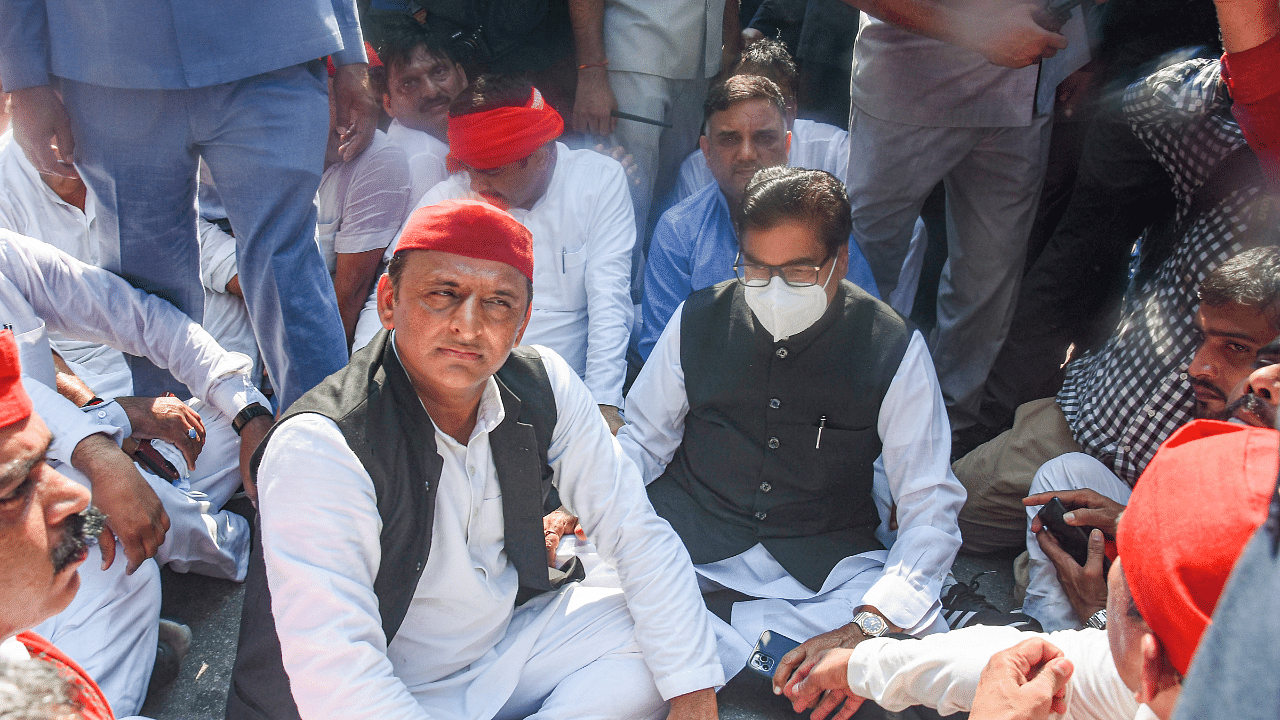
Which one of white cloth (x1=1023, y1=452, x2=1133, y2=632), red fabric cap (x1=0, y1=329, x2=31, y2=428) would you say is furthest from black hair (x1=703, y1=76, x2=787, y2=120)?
red fabric cap (x1=0, y1=329, x2=31, y2=428)

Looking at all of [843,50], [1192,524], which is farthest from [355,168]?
[1192,524]

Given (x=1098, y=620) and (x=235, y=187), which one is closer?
(x=1098, y=620)

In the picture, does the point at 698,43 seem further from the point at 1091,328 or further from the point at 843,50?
the point at 1091,328

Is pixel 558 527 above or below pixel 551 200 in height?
below

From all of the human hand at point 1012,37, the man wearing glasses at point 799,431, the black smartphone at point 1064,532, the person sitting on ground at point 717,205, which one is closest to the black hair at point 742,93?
the person sitting on ground at point 717,205

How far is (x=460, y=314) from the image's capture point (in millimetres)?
1956

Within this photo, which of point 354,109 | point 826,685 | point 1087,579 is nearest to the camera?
point 826,685

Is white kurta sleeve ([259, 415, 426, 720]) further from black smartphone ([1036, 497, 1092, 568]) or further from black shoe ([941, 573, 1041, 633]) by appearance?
black smartphone ([1036, 497, 1092, 568])

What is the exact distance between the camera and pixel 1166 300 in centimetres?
263

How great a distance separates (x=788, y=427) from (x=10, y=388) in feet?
6.04

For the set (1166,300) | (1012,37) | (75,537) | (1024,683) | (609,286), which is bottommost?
(609,286)

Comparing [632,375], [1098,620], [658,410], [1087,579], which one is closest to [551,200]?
[632,375]

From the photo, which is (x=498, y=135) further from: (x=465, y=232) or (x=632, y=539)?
(x=632, y=539)

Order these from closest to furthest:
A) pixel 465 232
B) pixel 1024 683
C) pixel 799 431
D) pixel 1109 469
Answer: pixel 1024 683 → pixel 465 232 → pixel 799 431 → pixel 1109 469
